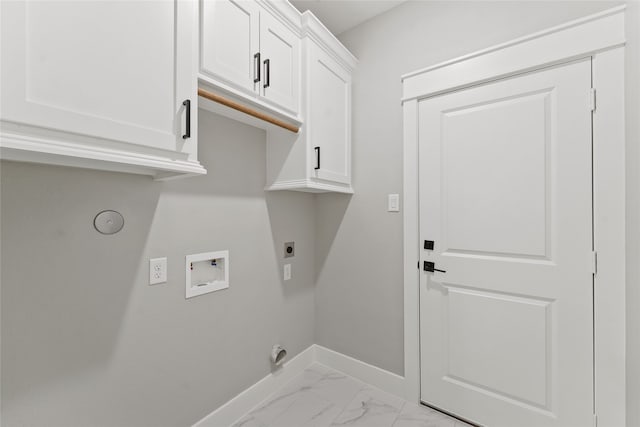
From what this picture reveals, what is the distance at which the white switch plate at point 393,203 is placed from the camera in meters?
1.91

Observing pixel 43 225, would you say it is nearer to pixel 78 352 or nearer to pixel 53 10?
pixel 78 352

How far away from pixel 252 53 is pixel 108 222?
1.02 meters

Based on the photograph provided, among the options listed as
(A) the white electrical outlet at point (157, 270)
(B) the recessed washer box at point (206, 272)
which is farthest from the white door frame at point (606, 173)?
(A) the white electrical outlet at point (157, 270)

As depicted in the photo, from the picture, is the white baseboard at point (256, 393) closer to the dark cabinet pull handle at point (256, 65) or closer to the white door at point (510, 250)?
the white door at point (510, 250)

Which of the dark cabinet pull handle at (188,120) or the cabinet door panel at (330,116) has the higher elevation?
the cabinet door panel at (330,116)

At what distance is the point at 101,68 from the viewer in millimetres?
876

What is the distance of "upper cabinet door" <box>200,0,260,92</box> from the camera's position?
46.8 inches

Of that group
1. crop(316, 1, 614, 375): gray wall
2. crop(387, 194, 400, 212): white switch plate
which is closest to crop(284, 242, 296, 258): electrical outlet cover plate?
crop(316, 1, 614, 375): gray wall

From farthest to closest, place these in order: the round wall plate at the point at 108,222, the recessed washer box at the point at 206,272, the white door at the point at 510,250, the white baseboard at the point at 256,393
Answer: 1. the white baseboard at the point at 256,393
2. the recessed washer box at the point at 206,272
3. the white door at the point at 510,250
4. the round wall plate at the point at 108,222

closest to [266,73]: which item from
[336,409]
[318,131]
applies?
[318,131]

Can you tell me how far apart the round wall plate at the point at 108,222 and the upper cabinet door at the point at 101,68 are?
1.44ft

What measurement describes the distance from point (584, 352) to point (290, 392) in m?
1.68

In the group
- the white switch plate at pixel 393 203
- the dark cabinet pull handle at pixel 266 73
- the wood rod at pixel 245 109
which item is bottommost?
the white switch plate at pixel 393 203

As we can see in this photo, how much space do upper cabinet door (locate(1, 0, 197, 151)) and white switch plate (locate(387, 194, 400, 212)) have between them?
1.34 m
